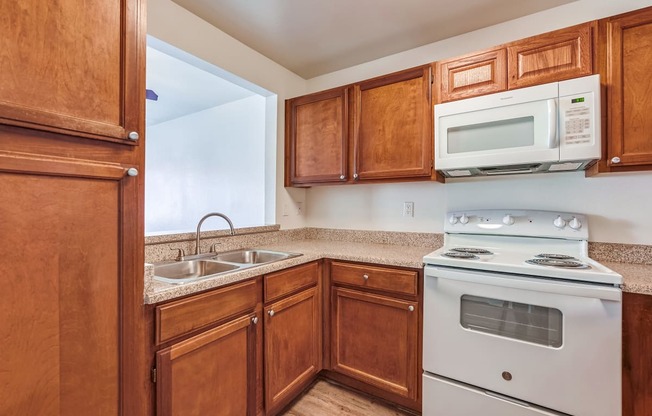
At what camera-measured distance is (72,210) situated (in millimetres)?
887

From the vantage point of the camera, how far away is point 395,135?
200 centimetres

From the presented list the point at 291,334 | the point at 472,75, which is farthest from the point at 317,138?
the point at 291,334

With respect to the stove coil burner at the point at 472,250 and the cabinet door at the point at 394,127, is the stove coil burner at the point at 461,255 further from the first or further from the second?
the cabinet door at the point at 394,127

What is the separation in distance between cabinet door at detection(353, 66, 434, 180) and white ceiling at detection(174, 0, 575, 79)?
12.4 inches

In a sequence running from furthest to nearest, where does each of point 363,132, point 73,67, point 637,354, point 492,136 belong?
point 363,132 < point 492,136 < point 637,354 < point 73,67

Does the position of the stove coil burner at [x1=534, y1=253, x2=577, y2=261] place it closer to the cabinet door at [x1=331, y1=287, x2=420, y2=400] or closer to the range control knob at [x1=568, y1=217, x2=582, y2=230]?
the range control knob at [x1=568, y1=217, x2=582, y2=230]

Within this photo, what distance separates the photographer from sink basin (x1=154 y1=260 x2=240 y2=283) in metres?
1.60

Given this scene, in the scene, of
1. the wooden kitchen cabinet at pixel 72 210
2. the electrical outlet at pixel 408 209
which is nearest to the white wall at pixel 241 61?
the wooden kitchen cabinet at pixel 72 210

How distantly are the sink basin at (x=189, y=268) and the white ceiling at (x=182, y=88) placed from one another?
4.60ft

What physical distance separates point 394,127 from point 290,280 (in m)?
1.20

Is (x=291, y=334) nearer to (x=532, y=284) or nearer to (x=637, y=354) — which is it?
(x=532, y=284)

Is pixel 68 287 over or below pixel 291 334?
over

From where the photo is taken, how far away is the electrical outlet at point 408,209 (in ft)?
7.38

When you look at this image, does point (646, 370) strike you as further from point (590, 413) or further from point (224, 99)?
point (224, 99)
